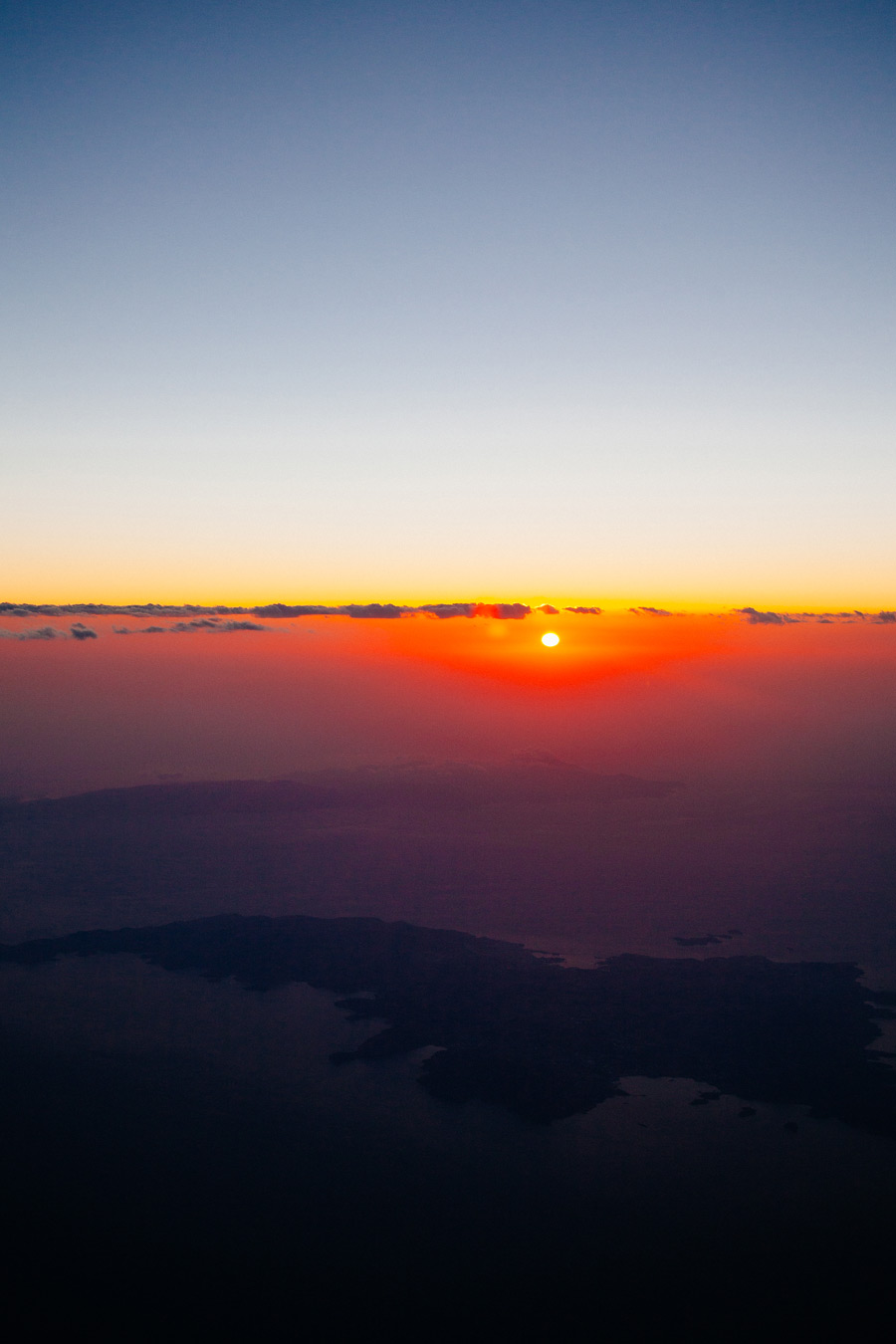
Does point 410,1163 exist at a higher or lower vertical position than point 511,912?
higher

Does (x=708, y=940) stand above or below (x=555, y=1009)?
below

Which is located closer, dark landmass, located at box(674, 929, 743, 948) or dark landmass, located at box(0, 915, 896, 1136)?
dark landmass, located at box(0, 915, 896, 1136)

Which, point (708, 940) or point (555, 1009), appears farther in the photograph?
point (708, 940)

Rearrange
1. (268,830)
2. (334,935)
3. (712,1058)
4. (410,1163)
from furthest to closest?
(268,830) → (334,935) → (712,1058) → (410,1163)

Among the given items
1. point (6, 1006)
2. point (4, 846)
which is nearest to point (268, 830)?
point (4, 846)

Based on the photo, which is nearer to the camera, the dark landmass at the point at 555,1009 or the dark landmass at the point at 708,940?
the dark landmass at the point at 555,1009

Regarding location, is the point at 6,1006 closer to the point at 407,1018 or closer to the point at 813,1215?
the point at 407,1018

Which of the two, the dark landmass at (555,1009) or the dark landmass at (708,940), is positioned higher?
the dark landmass at (555,1009)

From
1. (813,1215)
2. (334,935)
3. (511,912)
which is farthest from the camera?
(511,912)
